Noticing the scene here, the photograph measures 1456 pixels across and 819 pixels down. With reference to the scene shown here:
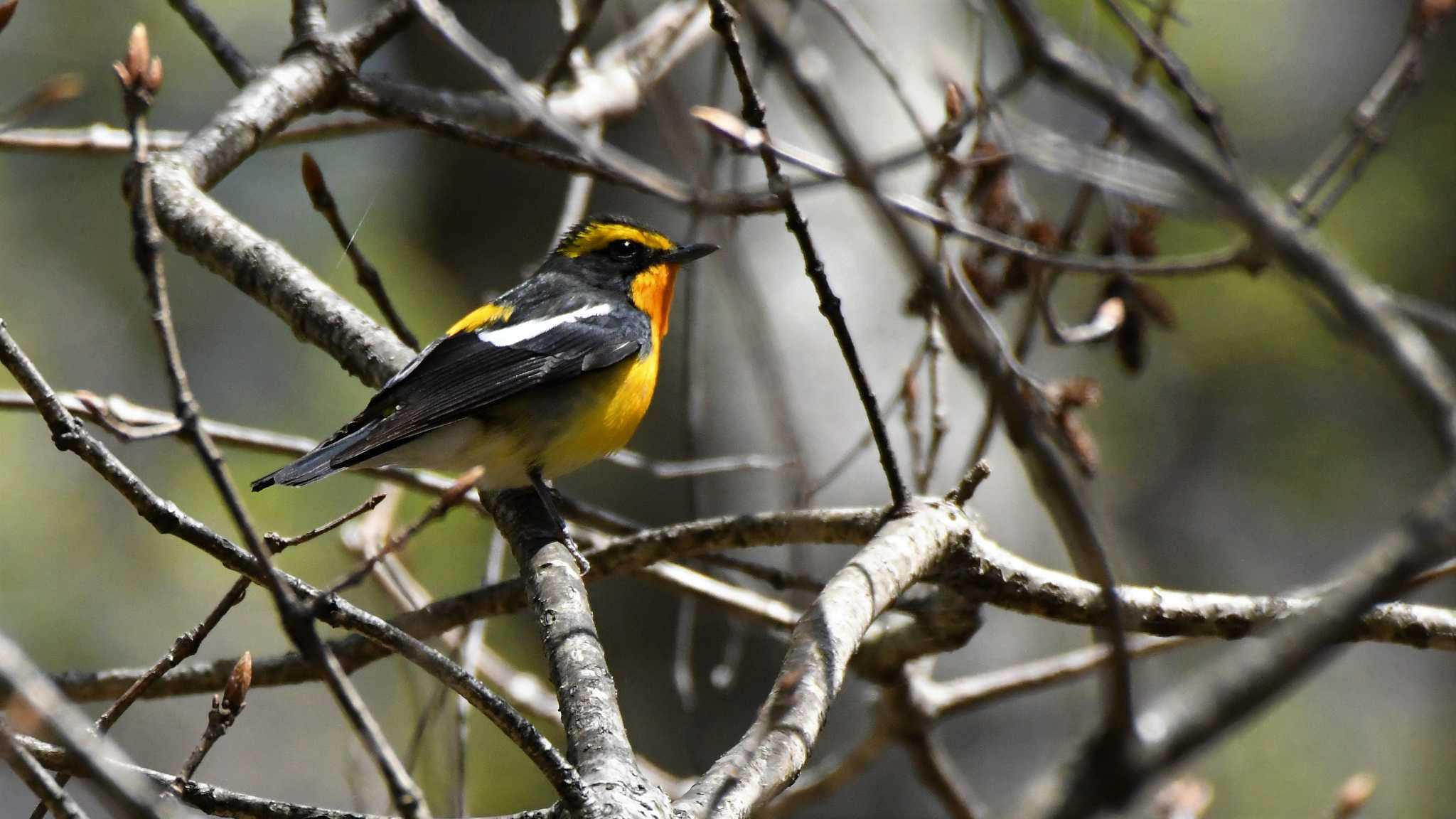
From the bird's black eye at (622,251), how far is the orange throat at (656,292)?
0.08 m

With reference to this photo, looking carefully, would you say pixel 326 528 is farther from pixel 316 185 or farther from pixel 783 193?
pixel 316 185

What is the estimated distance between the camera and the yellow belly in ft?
10.6

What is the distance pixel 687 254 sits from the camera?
157 inches

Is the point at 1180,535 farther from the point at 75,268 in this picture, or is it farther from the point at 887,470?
the point at 75,268

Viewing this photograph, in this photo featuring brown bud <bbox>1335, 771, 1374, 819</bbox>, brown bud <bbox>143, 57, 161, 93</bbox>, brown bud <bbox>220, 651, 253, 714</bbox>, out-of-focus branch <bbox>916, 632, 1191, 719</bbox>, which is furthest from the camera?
out-of-focus branch <bbox>916, 632, 1191, 719</bbox>

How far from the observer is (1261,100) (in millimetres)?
8641

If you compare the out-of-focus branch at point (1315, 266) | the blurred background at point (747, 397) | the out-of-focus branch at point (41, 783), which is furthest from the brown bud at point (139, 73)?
the blurred background at point (747, 397)

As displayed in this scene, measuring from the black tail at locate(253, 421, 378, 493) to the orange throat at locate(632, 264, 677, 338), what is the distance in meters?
1.27

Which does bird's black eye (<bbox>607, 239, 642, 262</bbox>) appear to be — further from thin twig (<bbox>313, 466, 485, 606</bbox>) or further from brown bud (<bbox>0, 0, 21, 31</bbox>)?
thin twig (<bbox>313, 466, 485, 606</bbox>)

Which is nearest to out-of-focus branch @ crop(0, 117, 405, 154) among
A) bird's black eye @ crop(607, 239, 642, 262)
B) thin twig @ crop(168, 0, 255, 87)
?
thin twig @ crop(168, 0, 255, 87)

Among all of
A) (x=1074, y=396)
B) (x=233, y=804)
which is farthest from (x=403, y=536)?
(x=1074, y=396)

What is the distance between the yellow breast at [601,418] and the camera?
337 centimetres

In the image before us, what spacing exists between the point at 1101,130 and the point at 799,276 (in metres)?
2.63

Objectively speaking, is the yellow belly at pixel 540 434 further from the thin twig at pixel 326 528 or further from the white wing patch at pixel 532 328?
the thin twig at pixel 326 528
